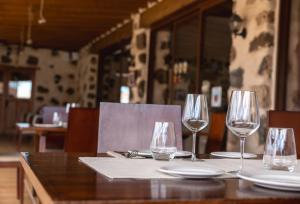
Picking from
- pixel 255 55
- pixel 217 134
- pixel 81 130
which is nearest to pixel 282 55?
pixel 255 55

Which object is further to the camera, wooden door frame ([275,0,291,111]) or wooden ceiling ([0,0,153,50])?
wooden ceiling ([0,0,153,50])

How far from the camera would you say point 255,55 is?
402cm

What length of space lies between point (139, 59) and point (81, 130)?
396 centimetres

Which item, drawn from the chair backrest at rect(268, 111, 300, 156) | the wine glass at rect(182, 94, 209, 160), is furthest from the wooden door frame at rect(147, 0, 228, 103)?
the wine glass at rect(182, 94, 209, 160)

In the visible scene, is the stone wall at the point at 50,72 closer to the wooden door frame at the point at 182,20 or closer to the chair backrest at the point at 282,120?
the wooden door frame at the point at 182,20

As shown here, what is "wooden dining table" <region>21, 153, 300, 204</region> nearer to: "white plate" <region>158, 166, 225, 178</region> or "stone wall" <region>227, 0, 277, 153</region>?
"white plate" <region>158, 166, 225, 178</region>

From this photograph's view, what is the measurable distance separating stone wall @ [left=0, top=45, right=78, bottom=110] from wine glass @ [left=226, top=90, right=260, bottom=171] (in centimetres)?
1067

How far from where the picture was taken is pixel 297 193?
41.8 inches

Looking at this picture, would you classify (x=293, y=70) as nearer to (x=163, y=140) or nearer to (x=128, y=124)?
(x=128, y=124)

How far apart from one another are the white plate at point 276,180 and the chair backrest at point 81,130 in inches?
82.1

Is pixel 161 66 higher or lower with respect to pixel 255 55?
higher

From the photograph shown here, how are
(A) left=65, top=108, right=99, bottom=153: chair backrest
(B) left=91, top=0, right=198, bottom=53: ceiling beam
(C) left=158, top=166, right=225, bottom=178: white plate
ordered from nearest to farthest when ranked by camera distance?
(C) left=158, top=166, right=225, bottom=178: white plate
(A) left=65, top=108, right=99, bottom=153: chair backrest
(B) left=91, top=0, right=198, bottom=53: ceiling beam

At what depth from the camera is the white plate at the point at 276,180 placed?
42.0 inches

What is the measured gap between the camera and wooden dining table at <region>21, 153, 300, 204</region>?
92cm
